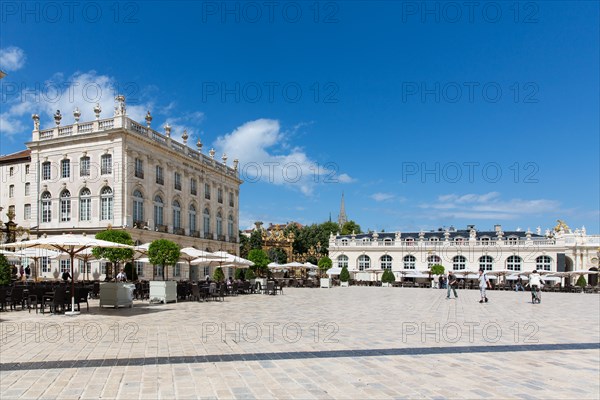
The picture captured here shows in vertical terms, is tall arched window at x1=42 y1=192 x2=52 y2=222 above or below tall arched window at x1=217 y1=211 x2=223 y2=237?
above

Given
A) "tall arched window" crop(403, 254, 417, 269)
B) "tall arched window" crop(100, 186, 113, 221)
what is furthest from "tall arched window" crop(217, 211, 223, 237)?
"tall arched window" crop(403, 254, 417, 269)

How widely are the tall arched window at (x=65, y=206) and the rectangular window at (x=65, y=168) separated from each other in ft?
3.75

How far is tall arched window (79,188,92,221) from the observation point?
115 ft

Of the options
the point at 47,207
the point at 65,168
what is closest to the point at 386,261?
the point at 65,168

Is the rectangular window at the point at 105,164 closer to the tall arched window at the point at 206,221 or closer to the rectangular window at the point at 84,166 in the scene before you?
the rectangular window at the point at 84,166

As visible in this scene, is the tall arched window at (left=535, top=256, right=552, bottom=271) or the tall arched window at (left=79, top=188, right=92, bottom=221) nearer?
the tall arched window at (left=79, top=188, right=92, bottom=221)

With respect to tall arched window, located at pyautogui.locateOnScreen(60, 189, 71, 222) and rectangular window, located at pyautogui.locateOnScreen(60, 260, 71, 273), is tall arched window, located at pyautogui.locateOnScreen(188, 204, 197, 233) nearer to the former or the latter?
tall arched window, located at pyautogui.locateOnScreen(60, 189, 71, 222)

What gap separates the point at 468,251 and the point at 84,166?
4107 centimetres

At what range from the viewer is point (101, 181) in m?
34.5

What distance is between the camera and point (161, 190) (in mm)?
38594

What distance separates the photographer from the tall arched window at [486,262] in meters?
54.6

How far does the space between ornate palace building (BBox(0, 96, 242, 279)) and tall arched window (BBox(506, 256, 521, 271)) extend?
114 ft

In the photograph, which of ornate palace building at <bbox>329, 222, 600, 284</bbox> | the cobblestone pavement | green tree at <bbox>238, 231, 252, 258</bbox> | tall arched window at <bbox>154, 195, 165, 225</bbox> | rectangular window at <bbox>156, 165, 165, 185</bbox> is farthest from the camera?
green tree at <bbox>238, 231, 252, 258</bbox>

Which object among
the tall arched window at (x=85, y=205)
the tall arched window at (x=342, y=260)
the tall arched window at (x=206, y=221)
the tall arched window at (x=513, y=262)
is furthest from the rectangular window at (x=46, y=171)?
the tall arched window at (x=513, y=262)
